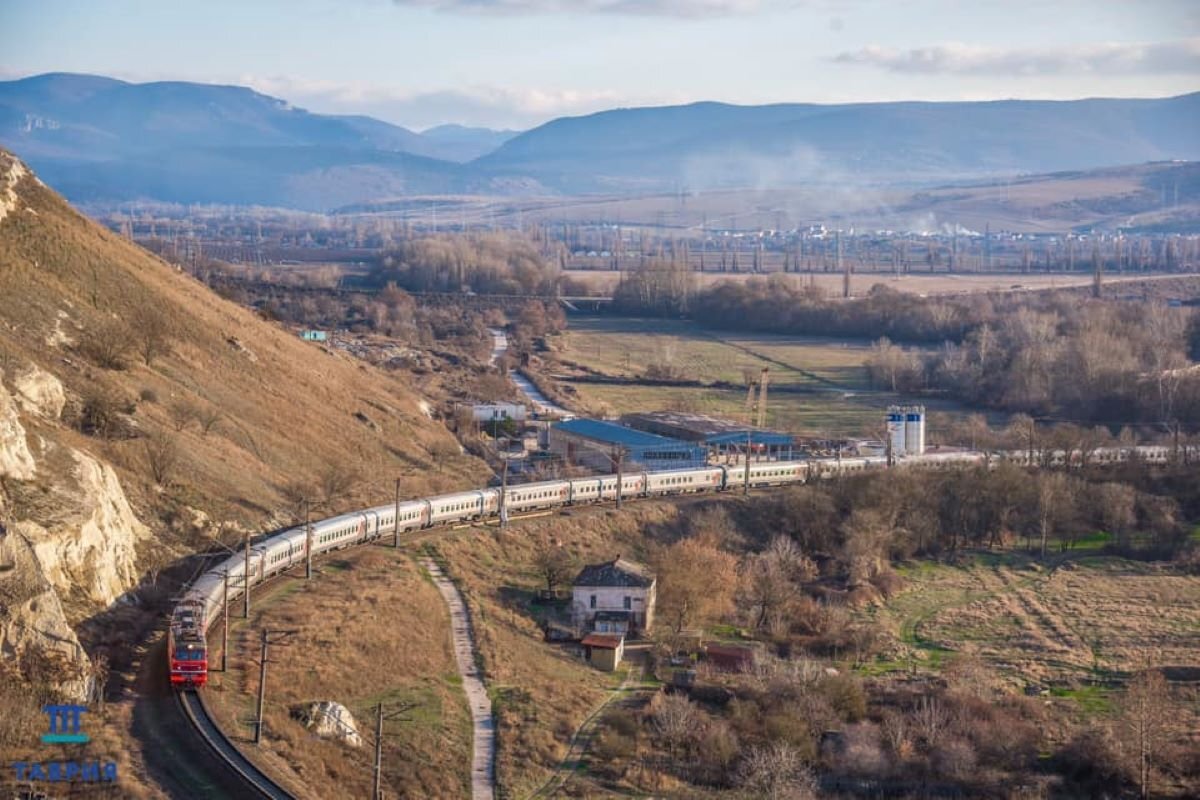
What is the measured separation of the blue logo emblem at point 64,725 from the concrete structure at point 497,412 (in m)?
34.4

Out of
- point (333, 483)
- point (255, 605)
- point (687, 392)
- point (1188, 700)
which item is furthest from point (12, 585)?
point (687, 392)

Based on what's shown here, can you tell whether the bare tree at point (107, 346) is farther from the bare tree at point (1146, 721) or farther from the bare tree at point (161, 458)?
the bare tree at point (1146, 721)

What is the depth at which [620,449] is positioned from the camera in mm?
49281

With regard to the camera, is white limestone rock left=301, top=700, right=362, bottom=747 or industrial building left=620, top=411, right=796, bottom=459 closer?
white limestone rock left=301, top=700, right=362, bottom=747

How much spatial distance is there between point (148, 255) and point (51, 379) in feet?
73.3

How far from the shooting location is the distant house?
3259 centimetres

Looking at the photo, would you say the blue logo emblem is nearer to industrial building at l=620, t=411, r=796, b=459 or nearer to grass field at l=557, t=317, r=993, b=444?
industrial building at l=620, t=411, r=796, b=459

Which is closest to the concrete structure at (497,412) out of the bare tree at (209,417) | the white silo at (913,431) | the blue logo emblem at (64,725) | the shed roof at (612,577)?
the white silo at (913,431)

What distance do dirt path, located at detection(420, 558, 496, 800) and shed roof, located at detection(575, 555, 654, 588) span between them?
9.05ft

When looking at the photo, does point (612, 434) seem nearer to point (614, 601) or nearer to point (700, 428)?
point (700, 428)

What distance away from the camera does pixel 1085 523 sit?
44.0 m

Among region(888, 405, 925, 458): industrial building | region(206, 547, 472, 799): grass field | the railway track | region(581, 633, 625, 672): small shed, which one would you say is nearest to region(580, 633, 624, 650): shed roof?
region(581, 633, 625, 672): small shed

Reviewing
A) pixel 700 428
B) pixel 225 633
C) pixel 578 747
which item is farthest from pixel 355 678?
pixel 700 428

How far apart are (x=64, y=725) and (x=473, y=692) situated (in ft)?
25.3
